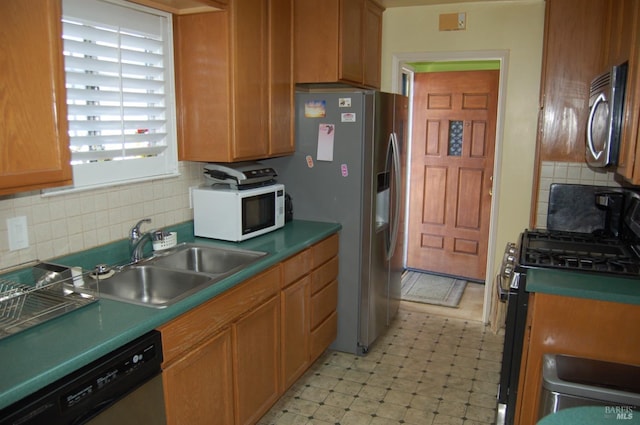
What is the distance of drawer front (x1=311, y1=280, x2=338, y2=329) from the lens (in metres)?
3.05

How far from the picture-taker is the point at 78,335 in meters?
1.56

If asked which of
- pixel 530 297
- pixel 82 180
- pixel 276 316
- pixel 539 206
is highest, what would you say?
pixel 82 180

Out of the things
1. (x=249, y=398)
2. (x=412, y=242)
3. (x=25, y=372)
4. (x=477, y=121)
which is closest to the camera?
(x=25, y=372)

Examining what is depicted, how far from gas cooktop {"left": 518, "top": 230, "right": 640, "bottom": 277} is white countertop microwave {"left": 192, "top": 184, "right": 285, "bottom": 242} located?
1426 mm

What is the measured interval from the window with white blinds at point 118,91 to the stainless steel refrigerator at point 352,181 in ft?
3.03

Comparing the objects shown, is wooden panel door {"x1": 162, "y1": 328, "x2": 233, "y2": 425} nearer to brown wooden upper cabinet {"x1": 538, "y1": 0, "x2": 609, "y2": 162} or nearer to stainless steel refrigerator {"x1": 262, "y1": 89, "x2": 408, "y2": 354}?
stainless steel refrigerator {"x1": 262, "y1": 89, "x2": 408, "y2": 354}

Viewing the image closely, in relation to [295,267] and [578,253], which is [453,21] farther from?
[295,267]

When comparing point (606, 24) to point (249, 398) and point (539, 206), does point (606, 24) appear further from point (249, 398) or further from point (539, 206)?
point (249, 398)

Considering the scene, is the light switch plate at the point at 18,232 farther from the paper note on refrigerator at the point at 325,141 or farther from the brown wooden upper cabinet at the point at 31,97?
the paper note on refrigerator at the point at 325,141

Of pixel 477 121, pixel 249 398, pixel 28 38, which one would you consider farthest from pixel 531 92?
pixel 28 38

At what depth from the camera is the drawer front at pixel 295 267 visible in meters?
2.66

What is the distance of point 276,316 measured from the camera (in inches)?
103

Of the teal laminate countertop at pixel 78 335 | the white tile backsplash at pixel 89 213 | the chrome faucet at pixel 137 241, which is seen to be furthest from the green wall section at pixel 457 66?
the teal laminate countertop at pixel 78 335

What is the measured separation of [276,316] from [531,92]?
2441 millimetres
